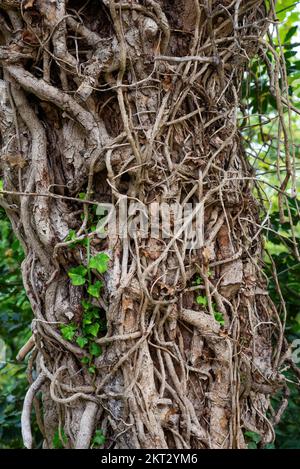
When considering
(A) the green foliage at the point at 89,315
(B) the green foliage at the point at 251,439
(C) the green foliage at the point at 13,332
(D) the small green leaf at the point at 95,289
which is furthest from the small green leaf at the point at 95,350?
(C) the green foliage at the point at 13,332

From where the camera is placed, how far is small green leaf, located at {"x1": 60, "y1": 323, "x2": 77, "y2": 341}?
1312 mm

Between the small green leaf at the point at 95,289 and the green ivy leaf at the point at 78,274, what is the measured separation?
3cm

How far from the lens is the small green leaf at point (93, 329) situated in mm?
1295

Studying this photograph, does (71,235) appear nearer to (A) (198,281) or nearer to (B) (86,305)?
(B) (86,305)

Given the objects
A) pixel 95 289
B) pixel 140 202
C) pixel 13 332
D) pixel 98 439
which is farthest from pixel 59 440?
pixel 13 332

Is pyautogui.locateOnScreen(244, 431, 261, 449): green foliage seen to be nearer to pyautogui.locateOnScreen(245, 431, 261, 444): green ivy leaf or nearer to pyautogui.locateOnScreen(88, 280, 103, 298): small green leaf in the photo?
pyautogui.locateOnScreen(245, 431, 261, 444): green ivy leaf

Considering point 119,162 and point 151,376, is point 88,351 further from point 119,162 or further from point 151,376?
point 119,162

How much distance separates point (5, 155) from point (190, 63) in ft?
1.87

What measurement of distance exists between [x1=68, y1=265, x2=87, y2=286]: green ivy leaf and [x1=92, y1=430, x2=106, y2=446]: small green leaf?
0.38 m

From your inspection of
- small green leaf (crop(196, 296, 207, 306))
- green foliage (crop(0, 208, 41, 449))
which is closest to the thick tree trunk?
small green leaf (crop(196, 296, 207, 306))

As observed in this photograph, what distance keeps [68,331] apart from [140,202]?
38cm

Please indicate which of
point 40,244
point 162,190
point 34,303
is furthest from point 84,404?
point 162,190

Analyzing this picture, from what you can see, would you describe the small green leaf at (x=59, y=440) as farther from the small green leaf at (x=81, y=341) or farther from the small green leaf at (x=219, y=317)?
the small green leaf at (x=219, y=317)

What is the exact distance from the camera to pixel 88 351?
1.32 metres
